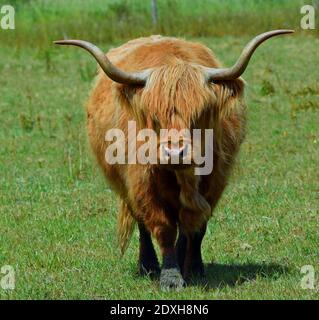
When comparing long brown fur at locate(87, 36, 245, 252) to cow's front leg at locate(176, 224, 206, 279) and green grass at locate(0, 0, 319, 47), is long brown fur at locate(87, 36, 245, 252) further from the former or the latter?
green grass at locate(0, 0, 319, 47)

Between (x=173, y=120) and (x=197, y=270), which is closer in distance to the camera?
(x=173, y=120)

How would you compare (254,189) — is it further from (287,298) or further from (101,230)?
(287,298)

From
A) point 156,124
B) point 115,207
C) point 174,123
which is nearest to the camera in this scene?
point 174,123

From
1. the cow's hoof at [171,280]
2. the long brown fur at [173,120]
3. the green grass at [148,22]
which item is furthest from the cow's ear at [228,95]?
the green grass at [148,22]

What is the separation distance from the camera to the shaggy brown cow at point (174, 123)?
20.4ft

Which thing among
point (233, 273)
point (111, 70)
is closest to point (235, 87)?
point (111, 70)

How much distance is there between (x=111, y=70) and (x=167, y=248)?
4.08 feet

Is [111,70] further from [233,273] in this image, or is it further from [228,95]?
[233,273]

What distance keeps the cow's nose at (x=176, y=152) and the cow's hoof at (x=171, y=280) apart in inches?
36.3

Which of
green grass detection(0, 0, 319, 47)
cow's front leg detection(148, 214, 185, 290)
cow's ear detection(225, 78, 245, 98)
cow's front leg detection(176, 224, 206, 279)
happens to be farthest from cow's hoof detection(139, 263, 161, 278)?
green grass detection(0, 0, 319, 47)

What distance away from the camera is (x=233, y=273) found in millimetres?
6930

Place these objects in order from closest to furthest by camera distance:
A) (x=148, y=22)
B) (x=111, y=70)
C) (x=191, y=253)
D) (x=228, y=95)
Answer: (x=111, y=70)
(x=228, y=95)
(x=191, y=253)
(x=148, y=22)

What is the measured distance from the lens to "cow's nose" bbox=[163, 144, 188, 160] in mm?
5934

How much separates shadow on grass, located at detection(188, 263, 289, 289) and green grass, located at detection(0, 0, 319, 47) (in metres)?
12.2
